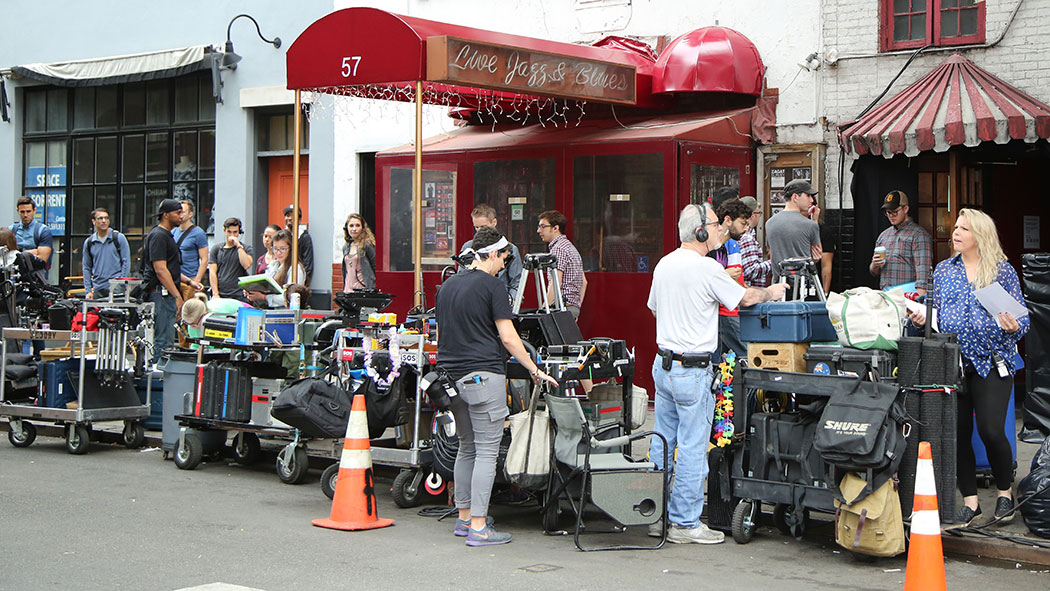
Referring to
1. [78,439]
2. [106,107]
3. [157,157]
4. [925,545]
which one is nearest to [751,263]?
[925,545]

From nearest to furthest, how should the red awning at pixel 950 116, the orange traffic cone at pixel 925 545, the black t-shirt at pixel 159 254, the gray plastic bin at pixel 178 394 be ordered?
the orange traffic cone at pixel 925 545
the red awning at pixel 950 116
the gray plastic bin at pixel 178 394
the black t-shirt at pixel 159 254

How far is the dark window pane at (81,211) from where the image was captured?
66.1 ft

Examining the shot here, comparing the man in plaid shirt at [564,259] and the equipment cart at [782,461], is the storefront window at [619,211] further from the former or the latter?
the equipment cart at [782,461]

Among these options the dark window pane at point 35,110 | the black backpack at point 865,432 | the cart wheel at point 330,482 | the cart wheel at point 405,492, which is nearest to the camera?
the black backpack at point 865,432

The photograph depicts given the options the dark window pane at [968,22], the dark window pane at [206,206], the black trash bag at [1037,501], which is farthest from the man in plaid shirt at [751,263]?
the dark window pane at [206,206]

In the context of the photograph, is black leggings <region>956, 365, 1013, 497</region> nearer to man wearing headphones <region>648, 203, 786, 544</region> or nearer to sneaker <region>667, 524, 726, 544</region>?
man wearing headphones <region>648, 203, 786, 544</region>

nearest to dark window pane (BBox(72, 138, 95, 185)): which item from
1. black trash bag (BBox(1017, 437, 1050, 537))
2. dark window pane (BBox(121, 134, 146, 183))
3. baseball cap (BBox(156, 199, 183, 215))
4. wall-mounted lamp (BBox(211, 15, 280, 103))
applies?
→ dark window pane (BBox(121, 134, 146, 183))

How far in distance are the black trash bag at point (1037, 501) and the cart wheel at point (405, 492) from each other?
4084mm

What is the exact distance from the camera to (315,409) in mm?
9031

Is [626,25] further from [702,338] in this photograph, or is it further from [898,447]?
[898,447]

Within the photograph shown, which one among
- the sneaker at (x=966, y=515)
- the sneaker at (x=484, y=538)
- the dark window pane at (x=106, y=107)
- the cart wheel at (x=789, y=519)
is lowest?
the sneaker at (x=484, y=538)

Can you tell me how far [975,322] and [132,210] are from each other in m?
14.8

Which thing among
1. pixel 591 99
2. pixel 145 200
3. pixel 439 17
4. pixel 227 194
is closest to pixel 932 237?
pixel 591 99

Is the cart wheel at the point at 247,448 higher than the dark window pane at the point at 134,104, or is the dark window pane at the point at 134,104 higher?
the dark window pane at the point at 134,104
